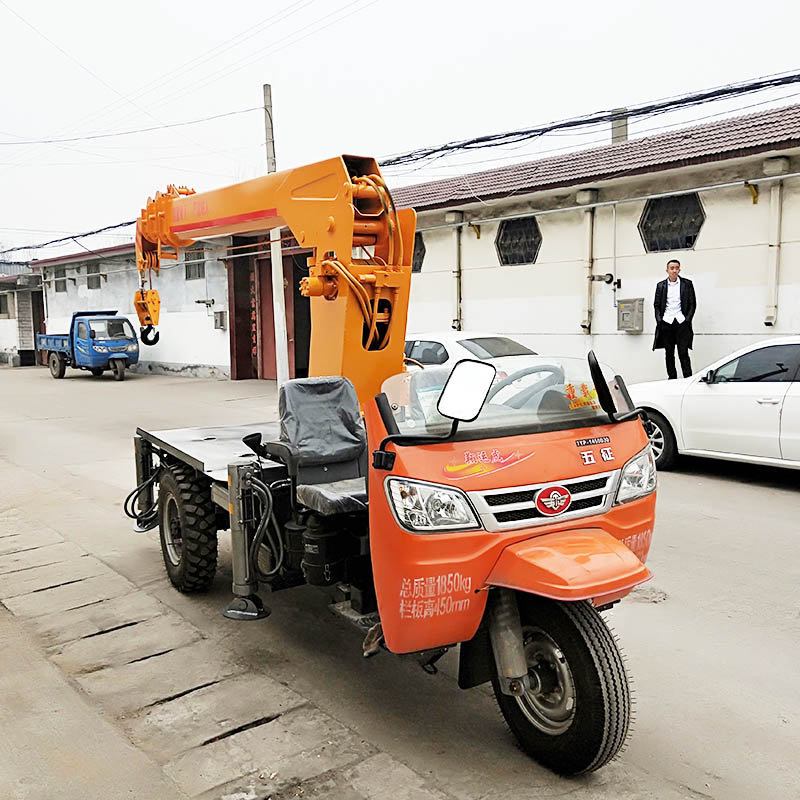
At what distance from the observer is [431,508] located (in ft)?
10.2

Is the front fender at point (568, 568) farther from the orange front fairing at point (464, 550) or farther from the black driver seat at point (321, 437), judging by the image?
the black driver seat at point (321, 437)

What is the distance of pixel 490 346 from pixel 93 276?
2076 centimetres

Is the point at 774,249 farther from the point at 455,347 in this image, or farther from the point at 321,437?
the point at 321,437

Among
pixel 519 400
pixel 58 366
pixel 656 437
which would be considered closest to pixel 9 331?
pixel 58 366

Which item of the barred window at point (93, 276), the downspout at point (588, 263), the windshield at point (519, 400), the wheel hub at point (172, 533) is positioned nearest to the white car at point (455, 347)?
the downspout at point (588, 263)

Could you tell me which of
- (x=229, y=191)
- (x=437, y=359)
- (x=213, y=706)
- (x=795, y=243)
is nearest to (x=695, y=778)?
(x=213, y=706)

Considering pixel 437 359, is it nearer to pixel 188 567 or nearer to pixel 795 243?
pixel 795 243

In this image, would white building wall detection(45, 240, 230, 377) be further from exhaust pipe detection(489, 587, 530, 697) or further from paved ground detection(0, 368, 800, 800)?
exhaust pipe detection(489, 587, 530, 697)

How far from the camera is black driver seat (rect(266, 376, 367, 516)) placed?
13.8ft

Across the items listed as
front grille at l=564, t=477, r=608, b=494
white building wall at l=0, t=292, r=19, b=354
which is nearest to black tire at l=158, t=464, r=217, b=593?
front grille at l=564, t=477, r=608, b=494

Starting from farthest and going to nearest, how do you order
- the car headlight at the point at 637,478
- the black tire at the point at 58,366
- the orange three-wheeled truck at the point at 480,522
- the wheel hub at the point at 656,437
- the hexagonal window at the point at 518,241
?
the black tire at the point at 58,366, the hexagonal window at the point at 518,241, the wheel hub at the point at 656,437, the car headlight at the point at 637,478, the orange three-wheeled truck at the point at 480,522

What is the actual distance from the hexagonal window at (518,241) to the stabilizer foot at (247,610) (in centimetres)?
1082

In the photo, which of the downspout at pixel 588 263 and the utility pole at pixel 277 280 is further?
the utility pole at pixel 277 280

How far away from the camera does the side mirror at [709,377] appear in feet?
27.3
